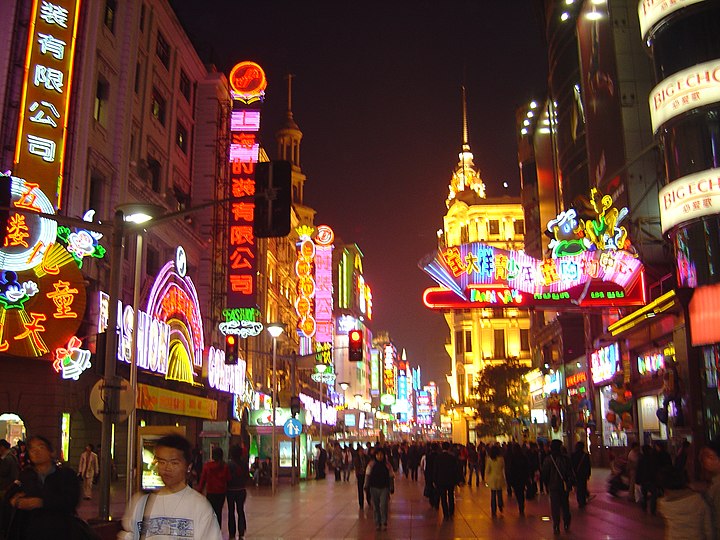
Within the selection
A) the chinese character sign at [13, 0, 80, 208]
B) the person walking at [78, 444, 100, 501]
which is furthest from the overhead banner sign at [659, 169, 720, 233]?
the person walking at [78, 444, 100, 501]

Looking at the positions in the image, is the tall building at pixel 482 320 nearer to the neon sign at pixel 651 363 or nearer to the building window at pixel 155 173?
the neon sign at pixel 651 363

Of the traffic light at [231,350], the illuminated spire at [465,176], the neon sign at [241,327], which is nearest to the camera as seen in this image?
the traffic light at [231,350]

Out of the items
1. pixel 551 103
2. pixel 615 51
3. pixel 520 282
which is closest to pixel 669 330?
pixel 520 282

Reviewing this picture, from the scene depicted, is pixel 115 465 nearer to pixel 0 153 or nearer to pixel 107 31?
pixel 0 153

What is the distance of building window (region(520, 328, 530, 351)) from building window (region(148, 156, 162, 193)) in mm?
65312

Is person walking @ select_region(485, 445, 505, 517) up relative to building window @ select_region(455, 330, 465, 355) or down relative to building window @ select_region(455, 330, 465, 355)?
down

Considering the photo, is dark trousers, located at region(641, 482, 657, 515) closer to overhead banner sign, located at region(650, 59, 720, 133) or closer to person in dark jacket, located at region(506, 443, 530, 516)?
person in dark jacket, located at region(506, 443, 530, 516)

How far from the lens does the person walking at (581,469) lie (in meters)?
20.2

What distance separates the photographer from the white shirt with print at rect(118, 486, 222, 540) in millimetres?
4914

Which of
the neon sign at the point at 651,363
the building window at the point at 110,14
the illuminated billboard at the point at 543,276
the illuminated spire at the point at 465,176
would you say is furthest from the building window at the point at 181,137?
the illuminated spire at the point at 465,176

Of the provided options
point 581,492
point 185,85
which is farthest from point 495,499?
point 185,85

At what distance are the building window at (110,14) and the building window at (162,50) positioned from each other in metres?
4.88

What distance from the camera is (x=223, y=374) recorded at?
39531mm

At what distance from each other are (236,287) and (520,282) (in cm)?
1845
